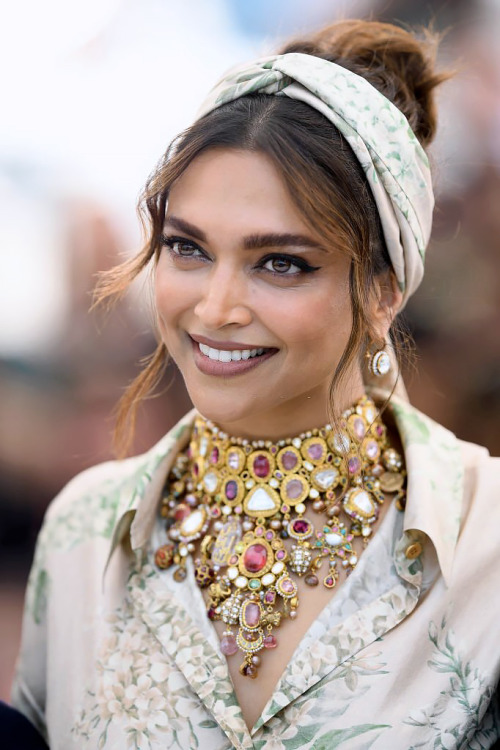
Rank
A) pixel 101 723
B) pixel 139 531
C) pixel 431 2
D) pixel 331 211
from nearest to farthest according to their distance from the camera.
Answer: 1. pixel 331 211
2. pixel 101 723
3. pixel 139 531
4. pixel 431 2

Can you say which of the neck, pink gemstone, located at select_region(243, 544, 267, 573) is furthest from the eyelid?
pink gemstone, located at select_region(243, 544, 267, 573)

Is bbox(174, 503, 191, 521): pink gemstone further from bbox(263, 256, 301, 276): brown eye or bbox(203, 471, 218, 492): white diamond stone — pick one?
bbox(263, 256, 301, 276): brown eye

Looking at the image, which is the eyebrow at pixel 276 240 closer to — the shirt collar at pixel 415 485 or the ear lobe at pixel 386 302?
the ear lobe at pixel 386 302

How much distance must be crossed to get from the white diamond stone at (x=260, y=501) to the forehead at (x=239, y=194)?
434 millimetres

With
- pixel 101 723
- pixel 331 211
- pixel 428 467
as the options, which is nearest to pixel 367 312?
pixel 331 211

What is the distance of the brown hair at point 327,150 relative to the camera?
1.10m

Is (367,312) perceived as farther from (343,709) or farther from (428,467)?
(343,709)

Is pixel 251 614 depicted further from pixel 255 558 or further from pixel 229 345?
pixel 229 345

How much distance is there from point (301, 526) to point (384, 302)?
15.1 inches

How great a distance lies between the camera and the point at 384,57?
1353 millimetres

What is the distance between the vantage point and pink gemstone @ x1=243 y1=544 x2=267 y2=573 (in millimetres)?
1241

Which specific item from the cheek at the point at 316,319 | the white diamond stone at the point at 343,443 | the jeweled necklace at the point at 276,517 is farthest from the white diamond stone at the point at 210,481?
the cheek at the point at 316,319

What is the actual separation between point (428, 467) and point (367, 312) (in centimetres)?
28

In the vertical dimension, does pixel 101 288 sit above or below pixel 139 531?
above
